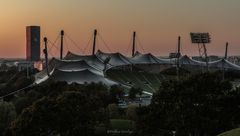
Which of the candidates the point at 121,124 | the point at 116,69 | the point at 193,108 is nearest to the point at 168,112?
the point at 193,108

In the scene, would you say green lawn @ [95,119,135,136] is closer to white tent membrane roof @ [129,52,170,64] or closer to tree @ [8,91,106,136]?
tree @ [8,91,106,136]

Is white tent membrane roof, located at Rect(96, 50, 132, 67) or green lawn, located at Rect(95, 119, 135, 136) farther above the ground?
white tent membrane roof, located at Rect(96, 50, 132, 67)

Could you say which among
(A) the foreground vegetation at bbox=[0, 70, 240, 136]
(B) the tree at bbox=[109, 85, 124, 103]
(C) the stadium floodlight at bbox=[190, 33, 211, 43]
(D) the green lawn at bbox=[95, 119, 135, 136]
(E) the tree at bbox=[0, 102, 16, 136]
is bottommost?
(D) the green lawn at bbox=[95, 119, 135, 136]

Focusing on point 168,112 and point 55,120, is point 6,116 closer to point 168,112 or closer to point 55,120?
point 55,120

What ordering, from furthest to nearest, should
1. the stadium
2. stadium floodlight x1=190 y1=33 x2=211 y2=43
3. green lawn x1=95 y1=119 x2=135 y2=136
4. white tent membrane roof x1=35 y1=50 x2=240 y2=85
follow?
the stadium, white tent membrane roof x1=35 y1=50 x2=240 y2=85, stadium floodlight x1=190 y1=33 x2=211 y2=43, green lawn x1=95 y1=119 x2=135 y2=136

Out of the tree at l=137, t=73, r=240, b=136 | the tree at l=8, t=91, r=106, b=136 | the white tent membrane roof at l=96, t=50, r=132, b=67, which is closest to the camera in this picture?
the tree at l=137, t=73, r=240, b=136

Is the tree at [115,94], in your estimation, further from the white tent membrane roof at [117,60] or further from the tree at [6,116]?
the white tent membrane roof at [117,60]

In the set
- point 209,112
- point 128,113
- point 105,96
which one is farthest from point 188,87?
point 105,96

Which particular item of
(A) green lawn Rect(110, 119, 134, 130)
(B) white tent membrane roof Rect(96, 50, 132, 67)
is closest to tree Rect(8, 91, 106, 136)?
(A) green lawn Rect(110, 119, 134, 130)

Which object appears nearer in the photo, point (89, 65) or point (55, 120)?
point (55, 120)

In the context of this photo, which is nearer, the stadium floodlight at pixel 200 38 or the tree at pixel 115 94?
the tree at pixel 115 94

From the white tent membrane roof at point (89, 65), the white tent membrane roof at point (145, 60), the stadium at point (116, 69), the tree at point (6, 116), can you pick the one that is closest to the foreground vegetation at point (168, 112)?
the tree at point (6, 116)

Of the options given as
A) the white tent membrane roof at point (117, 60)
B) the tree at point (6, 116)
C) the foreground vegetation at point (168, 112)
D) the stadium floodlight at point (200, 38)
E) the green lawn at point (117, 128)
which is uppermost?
the stadium floodlight at point (200, 38)

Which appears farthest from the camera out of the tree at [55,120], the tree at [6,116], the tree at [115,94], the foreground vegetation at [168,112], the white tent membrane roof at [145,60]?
the white tent membrane roof at [145,60]
